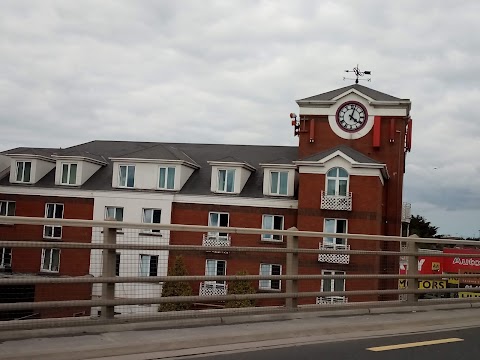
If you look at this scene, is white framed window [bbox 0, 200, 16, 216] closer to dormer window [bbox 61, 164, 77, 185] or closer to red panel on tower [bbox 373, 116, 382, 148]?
dormer window [bbox 61, 164, 77, 185]

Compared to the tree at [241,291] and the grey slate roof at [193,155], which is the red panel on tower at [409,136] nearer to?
the grey slate roof at [193,155]

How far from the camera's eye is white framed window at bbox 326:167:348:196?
3944cm

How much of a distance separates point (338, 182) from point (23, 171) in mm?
23270

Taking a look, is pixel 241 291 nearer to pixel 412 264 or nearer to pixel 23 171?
pixel 412 264

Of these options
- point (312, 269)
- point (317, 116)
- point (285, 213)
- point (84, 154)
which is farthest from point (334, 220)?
point (312, 269)

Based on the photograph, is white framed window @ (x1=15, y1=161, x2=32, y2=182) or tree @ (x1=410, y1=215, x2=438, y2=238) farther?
tree @ (x1=410, y1=215, x2=438, y2=238)

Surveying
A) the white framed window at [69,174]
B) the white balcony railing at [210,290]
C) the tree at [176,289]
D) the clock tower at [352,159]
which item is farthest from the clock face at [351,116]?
the tree at [176,289]

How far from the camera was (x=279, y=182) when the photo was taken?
42344 mm

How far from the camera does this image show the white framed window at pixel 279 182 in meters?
42.2

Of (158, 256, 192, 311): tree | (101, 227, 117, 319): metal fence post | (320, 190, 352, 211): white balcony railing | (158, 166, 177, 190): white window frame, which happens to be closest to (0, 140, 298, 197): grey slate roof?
(158, 166, 177, 190): white window frame

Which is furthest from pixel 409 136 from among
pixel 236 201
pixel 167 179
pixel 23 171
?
pixel 23 171

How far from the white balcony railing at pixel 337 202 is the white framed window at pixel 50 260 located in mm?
32299

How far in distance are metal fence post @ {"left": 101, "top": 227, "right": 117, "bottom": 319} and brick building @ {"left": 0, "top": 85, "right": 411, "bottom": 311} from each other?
32821 mm

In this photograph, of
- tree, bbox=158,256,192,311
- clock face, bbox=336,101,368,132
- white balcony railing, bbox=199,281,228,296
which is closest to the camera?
tree, bbox=158,256,192,311
